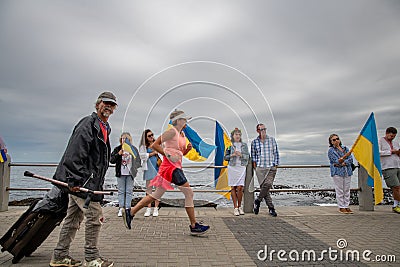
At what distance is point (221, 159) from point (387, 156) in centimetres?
419

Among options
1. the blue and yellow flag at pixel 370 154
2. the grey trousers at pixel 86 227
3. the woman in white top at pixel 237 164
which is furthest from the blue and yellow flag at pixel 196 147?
the blue and yellow flag at pixel 370 154

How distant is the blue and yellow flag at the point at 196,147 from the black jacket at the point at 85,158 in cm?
218

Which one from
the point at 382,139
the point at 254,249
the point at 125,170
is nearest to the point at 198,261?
the point at 254,249

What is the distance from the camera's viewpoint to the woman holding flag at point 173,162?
5.00m

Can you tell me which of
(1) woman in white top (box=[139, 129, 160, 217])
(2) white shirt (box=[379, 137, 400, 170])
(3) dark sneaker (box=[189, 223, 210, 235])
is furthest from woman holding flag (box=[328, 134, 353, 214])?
(1) woman in white top (box=[139, 129, 160, 217])

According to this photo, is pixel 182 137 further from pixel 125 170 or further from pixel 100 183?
pixel 125 170

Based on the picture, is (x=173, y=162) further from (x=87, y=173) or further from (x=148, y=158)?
(x=148, y=158)

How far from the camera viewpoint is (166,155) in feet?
17.0

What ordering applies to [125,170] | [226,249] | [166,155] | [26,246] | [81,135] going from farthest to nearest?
[125,170] < [166,155] < [226,249] < [26,246] < [81,135]

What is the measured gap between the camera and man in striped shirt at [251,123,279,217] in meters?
7.56

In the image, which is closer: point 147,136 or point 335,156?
point 147,136

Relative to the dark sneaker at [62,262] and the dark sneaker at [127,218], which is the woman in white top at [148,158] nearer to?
the dark sneaker at [127,218]

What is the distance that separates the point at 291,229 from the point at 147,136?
3.63m

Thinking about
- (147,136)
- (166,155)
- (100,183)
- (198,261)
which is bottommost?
(198,261)
